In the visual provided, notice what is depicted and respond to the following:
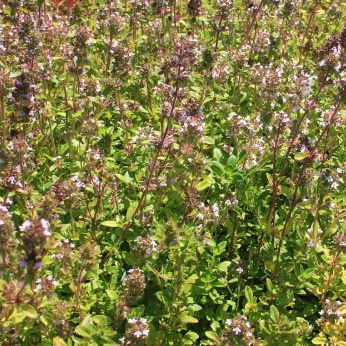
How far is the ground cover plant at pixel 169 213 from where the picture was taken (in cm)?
287

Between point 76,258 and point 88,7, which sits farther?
point 88,7

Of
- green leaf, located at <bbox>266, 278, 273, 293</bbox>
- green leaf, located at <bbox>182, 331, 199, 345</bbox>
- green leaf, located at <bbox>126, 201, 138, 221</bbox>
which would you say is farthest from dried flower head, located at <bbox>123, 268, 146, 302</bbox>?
green leaf, located at <bbox>266, 278, 273, 293</bbox>

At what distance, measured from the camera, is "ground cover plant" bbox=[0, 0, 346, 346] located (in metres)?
2.87

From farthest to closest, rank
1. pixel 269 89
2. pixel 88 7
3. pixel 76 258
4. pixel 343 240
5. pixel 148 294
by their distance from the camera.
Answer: pixel 88 7, pixel 269 89, pixel 148 294, pixel 343 240, pixel 76 258

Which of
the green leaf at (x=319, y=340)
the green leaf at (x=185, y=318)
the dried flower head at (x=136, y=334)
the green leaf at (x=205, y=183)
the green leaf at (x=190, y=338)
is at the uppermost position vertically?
the green leaf at (x=205, y=183)

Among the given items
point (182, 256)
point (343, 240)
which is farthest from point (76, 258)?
point (343, 240)

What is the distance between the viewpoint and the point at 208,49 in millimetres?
3820

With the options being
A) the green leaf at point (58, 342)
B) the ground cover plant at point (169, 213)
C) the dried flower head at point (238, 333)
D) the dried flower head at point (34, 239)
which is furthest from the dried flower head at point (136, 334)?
the dried flower head at point (34, 239)

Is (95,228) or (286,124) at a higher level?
(286,124)

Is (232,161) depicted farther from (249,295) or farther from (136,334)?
(136,334)

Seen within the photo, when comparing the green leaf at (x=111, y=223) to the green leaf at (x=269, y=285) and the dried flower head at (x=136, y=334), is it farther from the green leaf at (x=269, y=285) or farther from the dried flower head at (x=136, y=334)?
the green leaf at (x=269, y=285)

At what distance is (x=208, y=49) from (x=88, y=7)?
9.65 ft

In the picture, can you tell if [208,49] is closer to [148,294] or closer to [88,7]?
[148,294]

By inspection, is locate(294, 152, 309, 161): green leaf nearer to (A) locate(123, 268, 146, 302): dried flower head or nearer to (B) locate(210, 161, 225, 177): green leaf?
(B) locate(210, 161, 225, 177): green leaf
